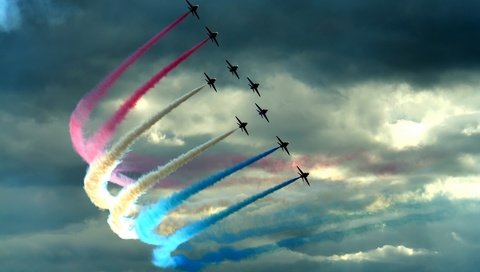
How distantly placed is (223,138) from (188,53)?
1865 centimetres

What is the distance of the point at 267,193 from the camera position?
652 ft

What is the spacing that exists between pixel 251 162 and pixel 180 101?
18.9 meters

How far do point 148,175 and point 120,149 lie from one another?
7748 millimetres

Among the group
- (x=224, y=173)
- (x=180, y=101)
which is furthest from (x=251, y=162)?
(x=180, y=101)

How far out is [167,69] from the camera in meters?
198

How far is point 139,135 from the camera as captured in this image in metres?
197

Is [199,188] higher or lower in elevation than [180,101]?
lower

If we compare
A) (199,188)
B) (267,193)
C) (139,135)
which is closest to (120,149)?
(139,135)

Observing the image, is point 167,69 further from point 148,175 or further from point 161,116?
point 148,175

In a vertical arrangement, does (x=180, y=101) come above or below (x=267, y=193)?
above

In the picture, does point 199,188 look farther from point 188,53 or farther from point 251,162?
point 188,53

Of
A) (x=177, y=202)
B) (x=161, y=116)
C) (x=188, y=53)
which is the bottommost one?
(x=177, y=202)

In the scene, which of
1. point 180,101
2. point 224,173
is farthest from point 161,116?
point 224,173

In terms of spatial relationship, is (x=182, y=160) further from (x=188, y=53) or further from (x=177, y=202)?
(x=188, y=53)
